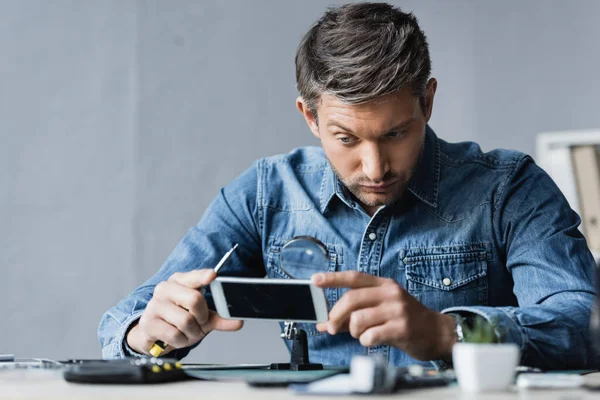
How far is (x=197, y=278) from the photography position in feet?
4.77

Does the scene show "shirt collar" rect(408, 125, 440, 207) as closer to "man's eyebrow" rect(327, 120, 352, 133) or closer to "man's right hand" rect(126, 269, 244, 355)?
"man's eyebrow" rect(327, 120, 352, 133)

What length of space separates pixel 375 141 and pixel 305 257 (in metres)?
0.27

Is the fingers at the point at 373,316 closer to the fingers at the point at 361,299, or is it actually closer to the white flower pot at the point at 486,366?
the fingers at the point at 361,299

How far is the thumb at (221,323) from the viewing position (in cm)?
150

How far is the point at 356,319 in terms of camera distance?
1329mm

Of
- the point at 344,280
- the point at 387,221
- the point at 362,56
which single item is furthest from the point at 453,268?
the point at 344,280

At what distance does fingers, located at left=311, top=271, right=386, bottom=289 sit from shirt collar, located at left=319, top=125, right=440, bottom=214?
0.58 metres

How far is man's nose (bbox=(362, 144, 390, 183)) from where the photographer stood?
1.70m

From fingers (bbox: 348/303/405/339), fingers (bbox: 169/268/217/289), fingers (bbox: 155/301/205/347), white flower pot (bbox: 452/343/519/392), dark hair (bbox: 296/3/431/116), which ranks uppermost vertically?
dark hair (bbox: 296/3/431/116)

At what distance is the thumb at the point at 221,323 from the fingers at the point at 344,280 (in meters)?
0.25

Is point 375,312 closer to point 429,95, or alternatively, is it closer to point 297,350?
point 297,350

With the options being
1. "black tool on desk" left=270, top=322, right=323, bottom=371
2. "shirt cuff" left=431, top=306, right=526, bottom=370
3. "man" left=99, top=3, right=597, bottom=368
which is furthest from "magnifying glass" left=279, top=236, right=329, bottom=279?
"shirt cuff" left=431, top=306, right=526, bottom=370

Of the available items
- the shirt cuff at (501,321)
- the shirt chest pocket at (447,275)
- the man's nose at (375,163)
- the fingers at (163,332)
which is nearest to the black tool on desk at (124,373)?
the fingers at (163,332)

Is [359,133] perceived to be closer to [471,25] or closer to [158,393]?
[158,393]
